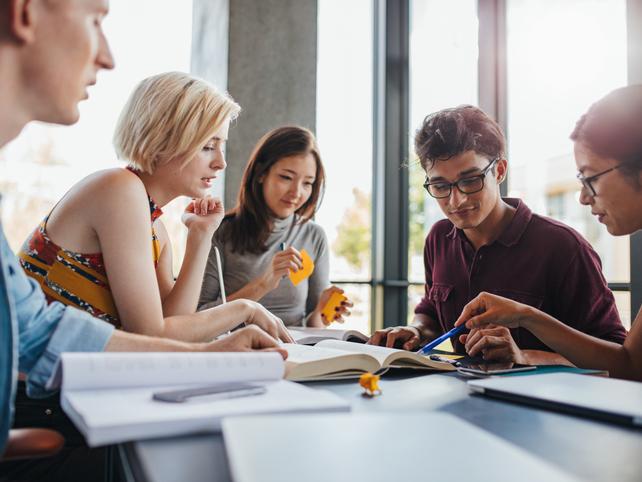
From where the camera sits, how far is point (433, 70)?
3891mm

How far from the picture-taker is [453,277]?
2.00m

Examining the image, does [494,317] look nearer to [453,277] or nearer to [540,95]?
[453,277]

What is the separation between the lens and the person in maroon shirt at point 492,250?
5.39 feet

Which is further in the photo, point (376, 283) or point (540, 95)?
point (376, 283)

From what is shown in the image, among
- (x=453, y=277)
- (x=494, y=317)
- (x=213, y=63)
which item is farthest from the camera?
(x=213, y=63)

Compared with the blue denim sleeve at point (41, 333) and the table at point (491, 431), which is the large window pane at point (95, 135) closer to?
the blue denim sleeve at point (41, 333)

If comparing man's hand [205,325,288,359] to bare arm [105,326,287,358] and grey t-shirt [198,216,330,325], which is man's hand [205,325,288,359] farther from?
grey t-shirt [198,216,330,325]

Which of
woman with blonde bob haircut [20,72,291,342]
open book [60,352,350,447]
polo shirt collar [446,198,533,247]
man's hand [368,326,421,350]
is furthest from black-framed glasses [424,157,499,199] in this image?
open book [60,352,350,447]

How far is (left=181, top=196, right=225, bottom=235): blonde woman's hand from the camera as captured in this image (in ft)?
6.06

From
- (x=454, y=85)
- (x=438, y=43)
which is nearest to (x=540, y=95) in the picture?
(x=454, y=85)

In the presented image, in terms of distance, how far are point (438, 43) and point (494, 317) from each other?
3.02 meters

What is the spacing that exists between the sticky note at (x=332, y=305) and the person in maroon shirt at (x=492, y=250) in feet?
1.54

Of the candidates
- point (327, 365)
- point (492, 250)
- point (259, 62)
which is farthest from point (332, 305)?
point (259, 62)

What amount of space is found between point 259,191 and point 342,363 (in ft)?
5.78
